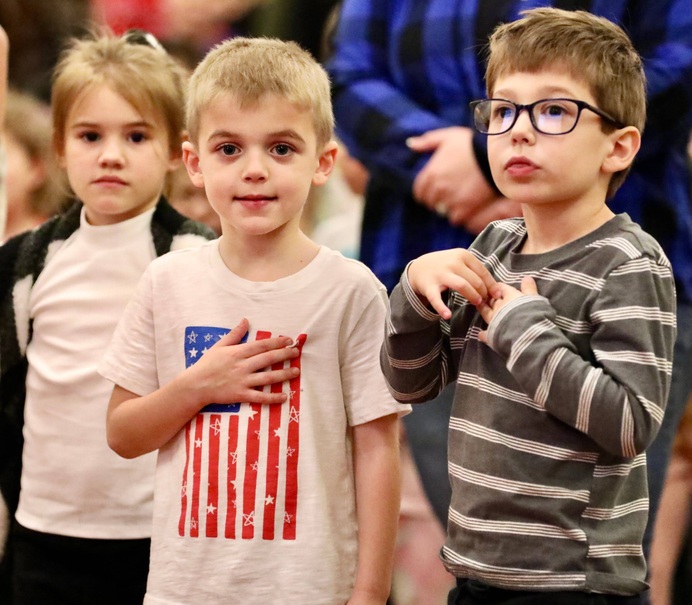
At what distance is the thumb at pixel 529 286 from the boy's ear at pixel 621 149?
0.20 meters

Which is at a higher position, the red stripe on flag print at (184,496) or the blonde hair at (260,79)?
the blonde hair at (260,79)

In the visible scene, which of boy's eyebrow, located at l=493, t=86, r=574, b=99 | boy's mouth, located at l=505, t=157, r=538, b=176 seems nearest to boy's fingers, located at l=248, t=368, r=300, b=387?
boy's mouth, located at l=505, t=157, r=538, b=176

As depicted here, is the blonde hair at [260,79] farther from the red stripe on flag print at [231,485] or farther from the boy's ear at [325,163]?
the red stripe on flag print at [231,485]

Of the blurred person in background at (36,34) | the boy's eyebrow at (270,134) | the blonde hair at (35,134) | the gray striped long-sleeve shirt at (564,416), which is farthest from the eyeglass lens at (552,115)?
the blurred person in background at (36,34)

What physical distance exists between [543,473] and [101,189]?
115cm

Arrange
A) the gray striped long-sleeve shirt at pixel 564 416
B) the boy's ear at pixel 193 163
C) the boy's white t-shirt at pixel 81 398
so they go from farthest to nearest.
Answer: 1. the boy's white t-shirt at pixel 81 398
2. the boy's ear at pixel 193 163
3. the gray striped long-sleeve shirt at pixel 564 416

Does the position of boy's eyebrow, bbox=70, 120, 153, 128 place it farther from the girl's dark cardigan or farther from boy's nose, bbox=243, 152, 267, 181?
boy's nose, bbox=243, 152, 267, 181

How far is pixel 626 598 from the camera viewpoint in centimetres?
150

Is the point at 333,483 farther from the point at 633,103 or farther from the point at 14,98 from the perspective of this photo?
the point at 14,98

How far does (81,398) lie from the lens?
216cm

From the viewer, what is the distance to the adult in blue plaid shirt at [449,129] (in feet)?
7.36

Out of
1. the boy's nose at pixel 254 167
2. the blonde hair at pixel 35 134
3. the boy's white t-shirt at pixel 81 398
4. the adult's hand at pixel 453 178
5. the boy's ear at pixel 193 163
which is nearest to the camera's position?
the boy's nose at pixel 254 167

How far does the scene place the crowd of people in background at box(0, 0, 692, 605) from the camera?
221 centimetres

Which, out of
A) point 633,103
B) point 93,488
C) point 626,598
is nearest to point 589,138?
point 633,103
